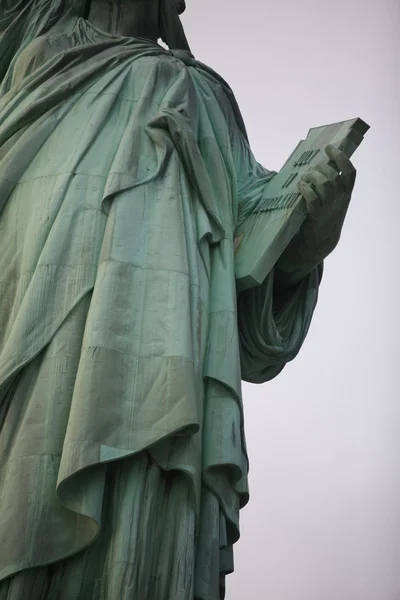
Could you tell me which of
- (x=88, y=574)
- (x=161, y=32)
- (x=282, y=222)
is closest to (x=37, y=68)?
(x=161, y=32)

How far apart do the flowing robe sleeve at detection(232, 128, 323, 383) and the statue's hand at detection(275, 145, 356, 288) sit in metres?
0.10

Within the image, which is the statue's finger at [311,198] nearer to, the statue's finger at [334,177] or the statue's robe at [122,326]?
the statue's finger at [334,177]

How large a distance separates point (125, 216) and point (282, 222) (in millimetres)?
900

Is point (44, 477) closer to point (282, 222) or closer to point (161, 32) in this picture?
point (282, 222)

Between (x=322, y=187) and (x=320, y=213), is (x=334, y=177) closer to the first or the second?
(x=322, y=187)

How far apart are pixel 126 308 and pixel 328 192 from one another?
1397 millimetres

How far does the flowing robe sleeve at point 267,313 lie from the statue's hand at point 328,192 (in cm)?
36

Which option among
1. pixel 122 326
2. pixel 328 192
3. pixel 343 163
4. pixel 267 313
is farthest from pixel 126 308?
pixel 343 163

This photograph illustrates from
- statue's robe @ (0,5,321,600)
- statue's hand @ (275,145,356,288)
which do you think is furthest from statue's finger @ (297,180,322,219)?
statue's robe @ (0,5,321,600)

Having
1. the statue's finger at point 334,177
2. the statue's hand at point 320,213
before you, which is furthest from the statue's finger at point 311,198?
the statue's finger at point 334,177

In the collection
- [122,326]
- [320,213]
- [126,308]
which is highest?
[320,213]

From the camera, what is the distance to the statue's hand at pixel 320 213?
23.2ft

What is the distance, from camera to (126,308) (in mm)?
6445

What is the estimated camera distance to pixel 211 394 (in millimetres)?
6559
